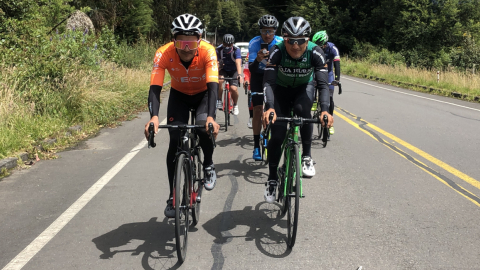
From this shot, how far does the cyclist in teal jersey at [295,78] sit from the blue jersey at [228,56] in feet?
18.0

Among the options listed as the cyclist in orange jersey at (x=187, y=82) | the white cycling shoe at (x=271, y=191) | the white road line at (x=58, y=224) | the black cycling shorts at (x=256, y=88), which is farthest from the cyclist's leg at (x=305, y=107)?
the white road line at (x=58, y=224)

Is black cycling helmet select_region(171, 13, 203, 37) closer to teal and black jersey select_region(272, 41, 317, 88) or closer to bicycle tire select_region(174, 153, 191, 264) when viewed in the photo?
teal and black jersey select_region(272, 41, 317, 88)

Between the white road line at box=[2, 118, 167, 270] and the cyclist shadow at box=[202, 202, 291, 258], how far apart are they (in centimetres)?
148

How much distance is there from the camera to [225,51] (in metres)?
10.3

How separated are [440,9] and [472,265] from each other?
4394 centimetres

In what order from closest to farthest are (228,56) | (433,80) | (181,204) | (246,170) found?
(181,204) < (246,170) < (228,56) < (433,80)

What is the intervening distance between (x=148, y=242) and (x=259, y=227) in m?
1.10

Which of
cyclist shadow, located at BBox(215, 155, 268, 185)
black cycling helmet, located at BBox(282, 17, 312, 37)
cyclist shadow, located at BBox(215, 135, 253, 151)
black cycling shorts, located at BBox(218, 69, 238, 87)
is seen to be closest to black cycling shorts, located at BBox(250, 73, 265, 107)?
cyclist shadow, located at BBox(215, 155, 268, 185)

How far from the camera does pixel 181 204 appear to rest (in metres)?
3.90

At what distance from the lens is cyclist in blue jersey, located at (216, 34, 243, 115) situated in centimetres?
998

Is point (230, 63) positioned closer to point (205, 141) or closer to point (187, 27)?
point (205, 141)

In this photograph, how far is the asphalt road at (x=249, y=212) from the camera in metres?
3.86

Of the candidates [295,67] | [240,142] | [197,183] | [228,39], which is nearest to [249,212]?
[197,183]

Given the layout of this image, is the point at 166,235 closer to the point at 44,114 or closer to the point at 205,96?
the point at 205,96
